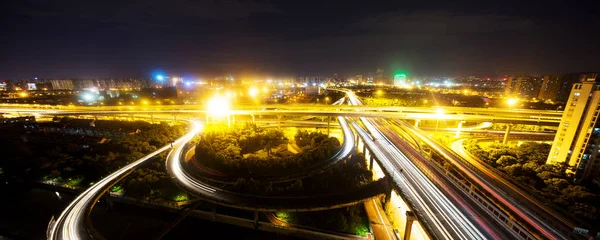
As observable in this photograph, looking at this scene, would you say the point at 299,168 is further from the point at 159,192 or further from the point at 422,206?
the point at 159,192

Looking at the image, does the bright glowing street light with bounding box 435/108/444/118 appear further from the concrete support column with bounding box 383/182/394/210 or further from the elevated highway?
the concrete support column with bounding box 383/182/394/210

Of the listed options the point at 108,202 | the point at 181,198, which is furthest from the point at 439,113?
the point at 108,202

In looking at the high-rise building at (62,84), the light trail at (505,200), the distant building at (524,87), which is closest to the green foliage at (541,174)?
the light trail at (505,200)

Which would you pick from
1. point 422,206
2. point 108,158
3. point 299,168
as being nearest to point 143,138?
point 108,158

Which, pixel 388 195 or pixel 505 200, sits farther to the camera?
pixel 388 195

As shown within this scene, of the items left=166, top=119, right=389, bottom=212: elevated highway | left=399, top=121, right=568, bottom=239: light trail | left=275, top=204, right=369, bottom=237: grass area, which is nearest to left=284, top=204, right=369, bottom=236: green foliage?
left=275, top=204, right=369, bottom=237: grass area

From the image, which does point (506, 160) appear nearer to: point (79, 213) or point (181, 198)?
point (181, 198)
